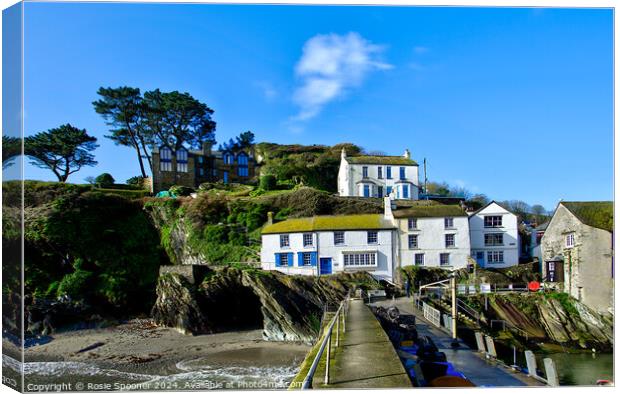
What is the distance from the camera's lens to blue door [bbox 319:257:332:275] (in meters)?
18.1

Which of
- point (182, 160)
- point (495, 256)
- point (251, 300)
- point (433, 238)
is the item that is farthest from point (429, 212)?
point (182, 160)

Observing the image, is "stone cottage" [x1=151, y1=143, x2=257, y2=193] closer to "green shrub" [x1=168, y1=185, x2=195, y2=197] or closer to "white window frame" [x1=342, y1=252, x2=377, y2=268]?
"green shrub" [x1=168, y1=185, x2=195, y2=197]

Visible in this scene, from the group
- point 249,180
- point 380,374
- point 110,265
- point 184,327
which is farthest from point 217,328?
point 249,180

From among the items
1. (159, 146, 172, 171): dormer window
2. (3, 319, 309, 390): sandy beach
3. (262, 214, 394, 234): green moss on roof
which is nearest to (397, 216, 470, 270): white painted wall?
(262, 214, 394, 234): green moss on roof

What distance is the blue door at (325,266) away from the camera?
18078 millimetres

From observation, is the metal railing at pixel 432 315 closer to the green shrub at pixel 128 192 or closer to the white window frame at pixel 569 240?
the white window frame at pixel 569 240

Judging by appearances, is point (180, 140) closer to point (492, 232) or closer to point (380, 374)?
point (492, 232)

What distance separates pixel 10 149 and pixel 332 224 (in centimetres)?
1357

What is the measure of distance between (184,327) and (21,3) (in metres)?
12.3

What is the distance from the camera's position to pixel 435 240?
18703 mm

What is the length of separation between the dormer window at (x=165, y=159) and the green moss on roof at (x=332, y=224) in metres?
11.6

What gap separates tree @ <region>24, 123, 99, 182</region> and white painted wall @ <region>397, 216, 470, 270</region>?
60.0 ft

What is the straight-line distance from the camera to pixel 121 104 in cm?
2767

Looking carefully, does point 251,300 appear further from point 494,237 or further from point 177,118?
point 177,118
